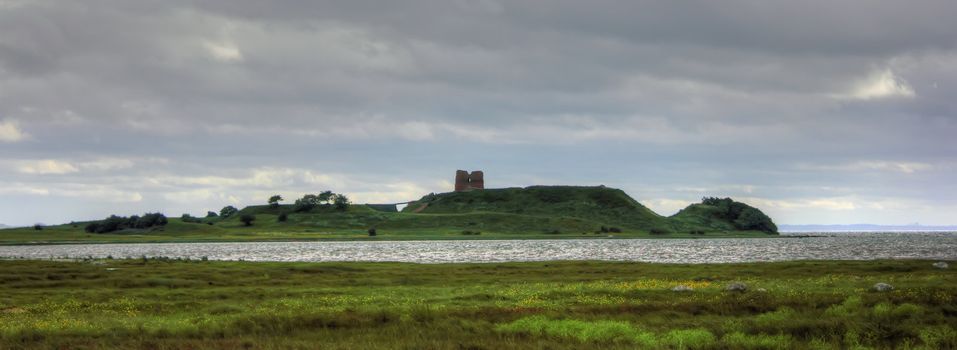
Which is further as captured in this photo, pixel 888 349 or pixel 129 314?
pixel 129 314

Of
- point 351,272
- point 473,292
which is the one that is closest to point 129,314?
point 473,292

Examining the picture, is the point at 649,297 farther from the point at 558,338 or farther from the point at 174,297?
the point at 174,297

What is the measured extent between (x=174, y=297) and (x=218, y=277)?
1424 cm

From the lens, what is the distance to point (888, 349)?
2252cm

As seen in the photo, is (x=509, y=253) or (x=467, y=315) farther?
(x=509, y=253)

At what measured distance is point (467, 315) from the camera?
30.8 meters

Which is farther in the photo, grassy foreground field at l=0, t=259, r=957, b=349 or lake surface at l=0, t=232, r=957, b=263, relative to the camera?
lake surface at l=0, t=232, r=957, b=263

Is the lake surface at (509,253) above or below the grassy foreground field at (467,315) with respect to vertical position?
above

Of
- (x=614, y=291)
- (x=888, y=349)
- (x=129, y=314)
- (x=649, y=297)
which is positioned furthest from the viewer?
(x=614, y=291)

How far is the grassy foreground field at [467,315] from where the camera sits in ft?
79.5

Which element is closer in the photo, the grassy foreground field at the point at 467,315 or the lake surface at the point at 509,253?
the grassy foreground field at the point at 467,315

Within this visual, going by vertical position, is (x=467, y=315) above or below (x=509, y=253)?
below

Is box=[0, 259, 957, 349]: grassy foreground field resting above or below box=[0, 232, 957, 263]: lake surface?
below

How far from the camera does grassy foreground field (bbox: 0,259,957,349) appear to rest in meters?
24.2
